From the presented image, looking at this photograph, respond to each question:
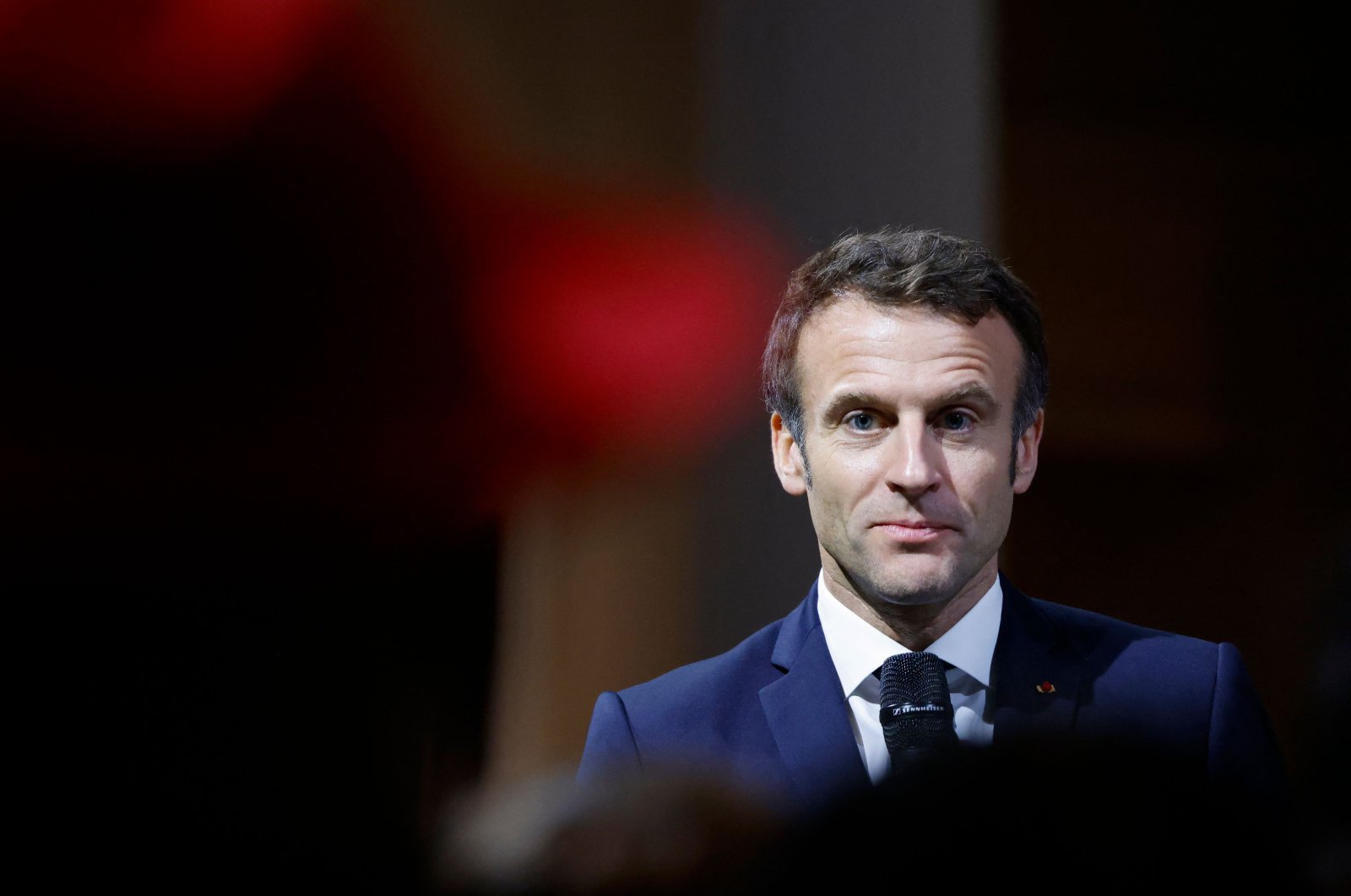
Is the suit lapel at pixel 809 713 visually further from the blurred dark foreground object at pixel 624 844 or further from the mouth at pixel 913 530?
the blurred dark foreground object at pixel 624 844

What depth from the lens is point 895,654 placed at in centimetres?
229

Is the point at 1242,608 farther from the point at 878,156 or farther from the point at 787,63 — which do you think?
the point at 787,63

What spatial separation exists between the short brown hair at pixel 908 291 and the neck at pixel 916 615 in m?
0.28

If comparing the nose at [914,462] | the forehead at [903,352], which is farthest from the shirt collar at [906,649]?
the forehead at [903,352]

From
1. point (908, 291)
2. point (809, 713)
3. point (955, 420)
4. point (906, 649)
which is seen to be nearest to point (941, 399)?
point (955, 420)

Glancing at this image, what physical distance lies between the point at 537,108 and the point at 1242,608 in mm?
1599

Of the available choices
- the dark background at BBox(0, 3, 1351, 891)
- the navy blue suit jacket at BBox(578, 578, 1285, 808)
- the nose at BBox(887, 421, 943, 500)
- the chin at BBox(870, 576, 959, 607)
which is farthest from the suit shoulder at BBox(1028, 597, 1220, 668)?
the nose at BBox(887, 421, 943, 500)

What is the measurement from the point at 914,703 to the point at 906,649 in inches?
4.2

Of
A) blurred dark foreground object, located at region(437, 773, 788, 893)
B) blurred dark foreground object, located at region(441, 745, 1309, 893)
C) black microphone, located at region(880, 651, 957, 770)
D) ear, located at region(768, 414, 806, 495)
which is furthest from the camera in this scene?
ear, located at region(768, 414, 806, 495)

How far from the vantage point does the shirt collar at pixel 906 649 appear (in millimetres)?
2303

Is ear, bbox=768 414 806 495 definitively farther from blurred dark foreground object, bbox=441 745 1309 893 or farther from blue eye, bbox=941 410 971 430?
blurred dark foreground object, bbox=441 745 1309 893

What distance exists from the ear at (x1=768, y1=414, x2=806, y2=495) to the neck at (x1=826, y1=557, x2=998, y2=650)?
7.8 inches

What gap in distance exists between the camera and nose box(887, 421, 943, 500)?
2.24 metres

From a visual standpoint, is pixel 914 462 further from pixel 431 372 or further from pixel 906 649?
pixel 431 372
